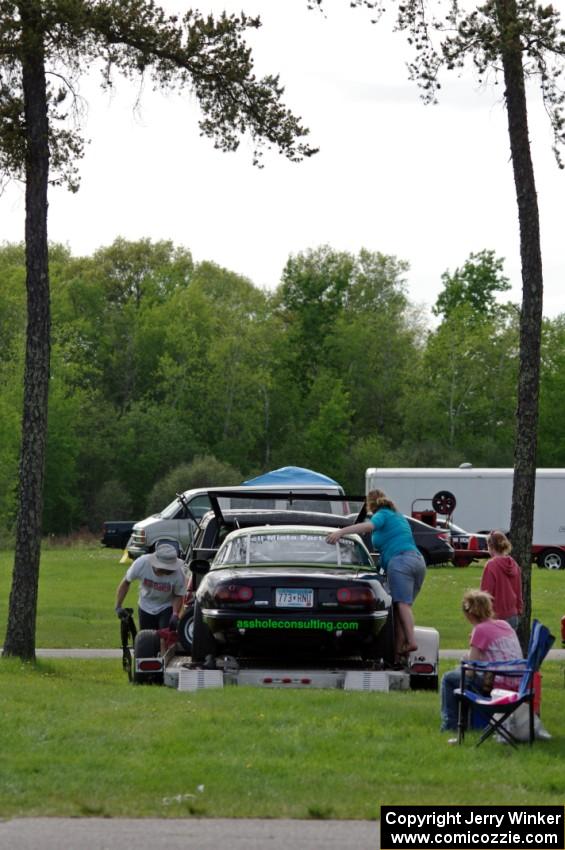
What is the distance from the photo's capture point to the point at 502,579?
48.0 feet

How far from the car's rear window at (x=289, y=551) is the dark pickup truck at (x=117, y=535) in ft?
105

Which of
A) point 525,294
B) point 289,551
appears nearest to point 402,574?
point 289,551

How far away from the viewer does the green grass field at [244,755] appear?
843 centimetres

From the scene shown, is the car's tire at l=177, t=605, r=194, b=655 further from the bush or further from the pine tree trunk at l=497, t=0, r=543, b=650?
the bush

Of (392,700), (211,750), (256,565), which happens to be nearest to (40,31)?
(256,565)

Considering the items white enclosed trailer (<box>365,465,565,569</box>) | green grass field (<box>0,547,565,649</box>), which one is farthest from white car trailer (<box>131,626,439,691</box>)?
white enclosed trailer (<box>365,465,565,569</box>)

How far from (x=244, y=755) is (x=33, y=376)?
8.28 m

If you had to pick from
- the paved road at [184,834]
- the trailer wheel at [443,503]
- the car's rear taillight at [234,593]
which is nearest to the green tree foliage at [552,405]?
the trailer wheel at [443,503]

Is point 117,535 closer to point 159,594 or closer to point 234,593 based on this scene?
point 159,594

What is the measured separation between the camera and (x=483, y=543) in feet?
133

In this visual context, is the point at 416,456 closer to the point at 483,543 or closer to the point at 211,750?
the point at 483,543

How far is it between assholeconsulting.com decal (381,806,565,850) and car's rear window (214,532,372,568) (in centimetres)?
570

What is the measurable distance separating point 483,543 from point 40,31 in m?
26.1

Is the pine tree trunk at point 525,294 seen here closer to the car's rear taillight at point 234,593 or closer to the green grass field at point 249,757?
the green grass field at point 249,757
